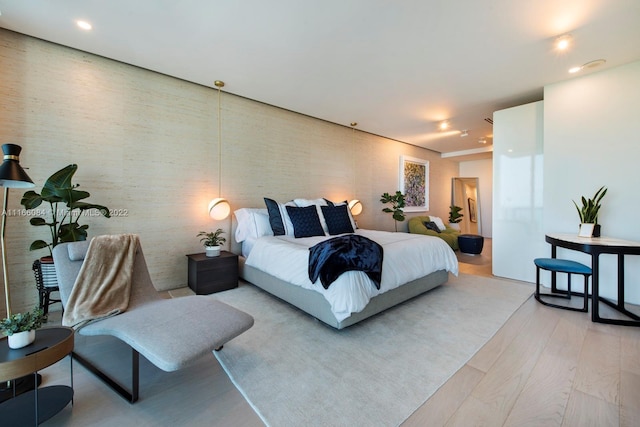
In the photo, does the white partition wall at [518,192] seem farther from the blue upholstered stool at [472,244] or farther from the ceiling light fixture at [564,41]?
the blue upholstered stool at [472,244]

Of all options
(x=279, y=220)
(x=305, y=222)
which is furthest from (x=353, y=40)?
(x=279, y=220)

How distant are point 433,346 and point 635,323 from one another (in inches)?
82.1

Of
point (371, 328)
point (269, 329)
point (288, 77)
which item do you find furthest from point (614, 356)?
point (288, 77)

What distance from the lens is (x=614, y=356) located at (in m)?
1.99

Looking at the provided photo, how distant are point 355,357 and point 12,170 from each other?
261 cm

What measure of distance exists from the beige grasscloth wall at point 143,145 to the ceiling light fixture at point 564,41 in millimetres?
3094

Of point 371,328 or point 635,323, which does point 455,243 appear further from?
point 371,328

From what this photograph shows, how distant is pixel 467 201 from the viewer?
28.7 feet

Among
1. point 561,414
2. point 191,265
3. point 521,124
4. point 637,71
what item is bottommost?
point 561,414

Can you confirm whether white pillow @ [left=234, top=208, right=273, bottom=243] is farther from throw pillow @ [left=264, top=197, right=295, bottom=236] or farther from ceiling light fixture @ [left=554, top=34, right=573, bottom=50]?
ceiling light fixture @ [left=554, top=34, right=573, bottom=50]

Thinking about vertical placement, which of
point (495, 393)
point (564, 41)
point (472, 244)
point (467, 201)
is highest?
point (564, 41)

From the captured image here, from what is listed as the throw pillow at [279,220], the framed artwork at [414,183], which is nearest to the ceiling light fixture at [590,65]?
the framed artwork at [414,183]

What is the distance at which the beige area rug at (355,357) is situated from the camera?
1.51 meters

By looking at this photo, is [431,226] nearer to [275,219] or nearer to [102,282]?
[275,219]
